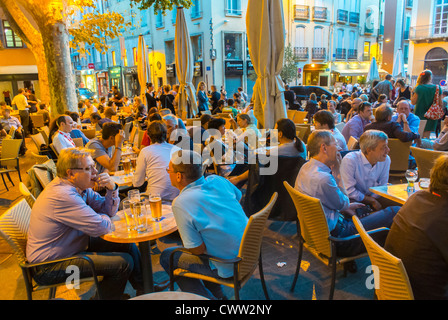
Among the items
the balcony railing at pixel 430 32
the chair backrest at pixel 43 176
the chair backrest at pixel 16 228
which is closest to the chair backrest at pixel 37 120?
the chair backrest at pixel 43 176

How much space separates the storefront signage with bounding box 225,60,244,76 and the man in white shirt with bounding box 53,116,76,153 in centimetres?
2043

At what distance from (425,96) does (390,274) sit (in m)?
6.95

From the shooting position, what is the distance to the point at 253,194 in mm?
4125

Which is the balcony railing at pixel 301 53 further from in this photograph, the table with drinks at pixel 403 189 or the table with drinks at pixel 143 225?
the table with drinks at pixel 143 225

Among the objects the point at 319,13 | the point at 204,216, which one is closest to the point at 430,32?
the point at 319,13

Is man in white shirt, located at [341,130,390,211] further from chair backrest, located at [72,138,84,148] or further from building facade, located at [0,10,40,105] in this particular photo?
building facade, located at [0,10,40,105]

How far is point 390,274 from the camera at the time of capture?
71.4 inches

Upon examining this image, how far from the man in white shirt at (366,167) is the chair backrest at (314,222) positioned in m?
0.97

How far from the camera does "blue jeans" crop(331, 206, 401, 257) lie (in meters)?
2.73

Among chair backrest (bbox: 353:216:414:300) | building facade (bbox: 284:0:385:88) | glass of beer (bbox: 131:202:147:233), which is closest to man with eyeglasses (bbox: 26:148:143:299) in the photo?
glass of beer (bbox: 131:202:147:233)

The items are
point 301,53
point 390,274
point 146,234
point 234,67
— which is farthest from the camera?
point 301,53

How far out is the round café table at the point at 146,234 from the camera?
101 inches

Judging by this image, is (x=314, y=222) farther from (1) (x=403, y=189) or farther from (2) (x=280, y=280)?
(1) (x=403, y=189)

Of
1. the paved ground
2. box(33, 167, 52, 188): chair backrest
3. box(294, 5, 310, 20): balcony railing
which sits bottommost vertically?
the paved ground
